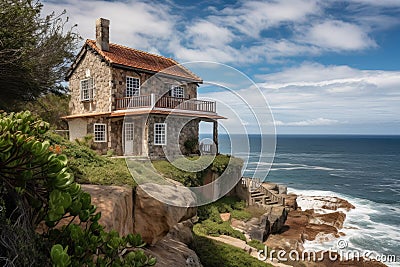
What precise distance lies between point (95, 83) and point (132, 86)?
2515mm


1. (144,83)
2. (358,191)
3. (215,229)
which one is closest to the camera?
(215,229)

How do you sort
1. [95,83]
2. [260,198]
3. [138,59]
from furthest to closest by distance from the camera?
1. [260,198]
2. [138,59]
3. [95,83]

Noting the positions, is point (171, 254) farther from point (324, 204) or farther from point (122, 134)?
point (324, 204)

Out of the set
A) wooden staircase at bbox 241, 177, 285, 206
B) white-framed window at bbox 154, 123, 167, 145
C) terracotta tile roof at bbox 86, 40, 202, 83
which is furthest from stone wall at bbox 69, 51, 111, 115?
wooden staircase at bbox 241, 177, 285, 206

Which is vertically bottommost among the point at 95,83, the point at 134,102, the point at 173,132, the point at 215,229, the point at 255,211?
the point at 255,211

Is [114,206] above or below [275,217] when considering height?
above

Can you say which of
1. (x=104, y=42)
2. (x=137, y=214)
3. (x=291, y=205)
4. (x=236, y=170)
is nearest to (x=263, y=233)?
(x=236, y=170)

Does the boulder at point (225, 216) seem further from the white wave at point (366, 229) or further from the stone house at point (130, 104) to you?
the white wave at point (366, 229)

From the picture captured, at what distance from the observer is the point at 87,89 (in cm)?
2025

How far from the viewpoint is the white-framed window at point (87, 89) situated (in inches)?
784

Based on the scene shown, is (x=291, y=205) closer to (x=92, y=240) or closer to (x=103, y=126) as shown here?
(x=103, y=126)

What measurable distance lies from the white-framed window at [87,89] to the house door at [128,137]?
3.53 m

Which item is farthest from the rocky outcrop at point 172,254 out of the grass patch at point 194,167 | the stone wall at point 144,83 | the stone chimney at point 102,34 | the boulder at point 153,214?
the stone chimney at point 102,34

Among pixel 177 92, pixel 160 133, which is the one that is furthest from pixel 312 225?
pixel 177 92
